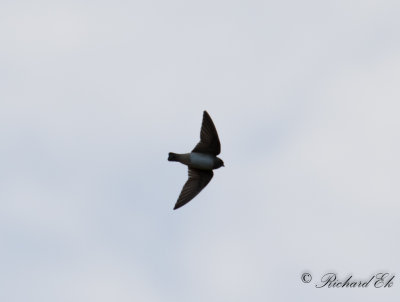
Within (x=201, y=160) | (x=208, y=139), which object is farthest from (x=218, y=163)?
(x=208, y=139)

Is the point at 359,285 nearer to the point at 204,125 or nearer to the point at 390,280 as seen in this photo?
the point at 390,280

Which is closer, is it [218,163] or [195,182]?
[218,163]

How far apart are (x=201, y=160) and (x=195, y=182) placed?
1.54 feet

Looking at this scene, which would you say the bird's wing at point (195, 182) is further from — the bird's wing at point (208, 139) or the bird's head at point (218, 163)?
the bird's wing at point (208, 139)

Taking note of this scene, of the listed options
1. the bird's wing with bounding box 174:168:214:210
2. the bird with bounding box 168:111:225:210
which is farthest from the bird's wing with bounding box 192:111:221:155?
the bird's wing with bounding box 174:168:214:210

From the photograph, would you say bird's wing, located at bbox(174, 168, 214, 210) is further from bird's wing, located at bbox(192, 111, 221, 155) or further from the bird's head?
bird's wing, located at bbox(192, 111, 221, 155)

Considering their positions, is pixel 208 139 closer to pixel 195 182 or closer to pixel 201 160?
pixel 201 160

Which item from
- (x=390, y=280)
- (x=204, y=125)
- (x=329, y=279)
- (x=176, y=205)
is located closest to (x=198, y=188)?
(x=176, y=205)

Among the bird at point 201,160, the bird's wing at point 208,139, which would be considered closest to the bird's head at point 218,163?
the bird at point 201,160

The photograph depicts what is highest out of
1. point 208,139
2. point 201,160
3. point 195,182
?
point 208,139

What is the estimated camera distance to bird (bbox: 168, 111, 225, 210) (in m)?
9.41

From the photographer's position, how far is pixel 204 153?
31.8 feet

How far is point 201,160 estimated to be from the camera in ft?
31.7

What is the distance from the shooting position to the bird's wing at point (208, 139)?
9.33m
